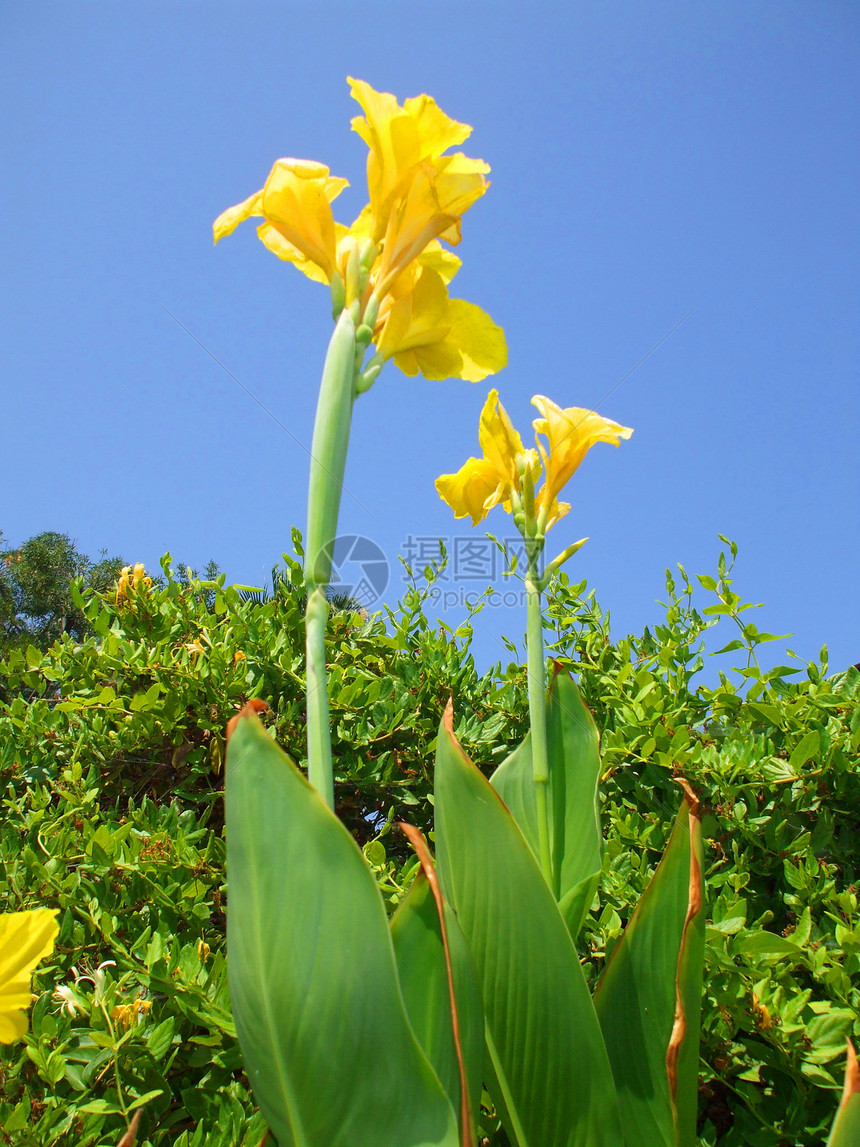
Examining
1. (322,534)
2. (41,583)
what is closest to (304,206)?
(322,534)

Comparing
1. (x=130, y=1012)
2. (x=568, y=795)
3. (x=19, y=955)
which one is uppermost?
(x=568, y=795)

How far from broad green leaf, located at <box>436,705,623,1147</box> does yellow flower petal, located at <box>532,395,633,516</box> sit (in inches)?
22.4

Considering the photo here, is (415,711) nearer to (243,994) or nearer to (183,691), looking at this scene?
(183,691)

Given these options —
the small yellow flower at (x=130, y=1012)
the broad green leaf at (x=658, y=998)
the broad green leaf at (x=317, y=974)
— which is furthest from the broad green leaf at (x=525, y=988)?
the small yellow flower at (x=130, y=1012)

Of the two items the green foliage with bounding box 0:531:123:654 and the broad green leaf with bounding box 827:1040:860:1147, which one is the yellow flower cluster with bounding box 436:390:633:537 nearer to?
the broad green leaf with bounding box 827:1040:860:1147

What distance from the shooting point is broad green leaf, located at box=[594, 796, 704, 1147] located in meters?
0.76

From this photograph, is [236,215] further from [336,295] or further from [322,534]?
[322,534]

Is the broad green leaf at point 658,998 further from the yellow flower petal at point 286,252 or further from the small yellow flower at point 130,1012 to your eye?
the yellow flower petal at point 286,252

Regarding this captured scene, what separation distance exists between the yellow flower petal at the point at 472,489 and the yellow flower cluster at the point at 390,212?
45 cm

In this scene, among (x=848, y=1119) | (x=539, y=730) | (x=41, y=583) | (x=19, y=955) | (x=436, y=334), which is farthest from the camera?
(x=41, y=583)

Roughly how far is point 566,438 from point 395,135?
23.2 inches

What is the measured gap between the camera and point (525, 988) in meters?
0.78

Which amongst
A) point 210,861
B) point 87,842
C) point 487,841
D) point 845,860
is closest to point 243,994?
point 487,841

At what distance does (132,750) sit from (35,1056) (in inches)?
24.7
